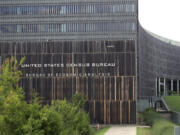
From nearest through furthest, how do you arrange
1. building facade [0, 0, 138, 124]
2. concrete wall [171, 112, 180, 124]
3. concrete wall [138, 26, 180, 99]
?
building facade [0, 0, 138, 124], concrete wall [171, 112, 180, 124], concrete wall [138, 26, 180, 99]

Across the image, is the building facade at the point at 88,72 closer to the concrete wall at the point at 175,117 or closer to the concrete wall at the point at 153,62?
the concrete wall at the point at 175,117

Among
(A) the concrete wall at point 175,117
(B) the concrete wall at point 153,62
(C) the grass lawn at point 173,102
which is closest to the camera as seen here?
(A) the concrete wall at point 175,117

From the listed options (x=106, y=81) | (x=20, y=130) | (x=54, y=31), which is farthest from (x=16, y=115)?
(x=54, y=31)

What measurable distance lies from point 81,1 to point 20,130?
78.3 m

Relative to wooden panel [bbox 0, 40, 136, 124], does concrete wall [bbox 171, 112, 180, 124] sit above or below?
below

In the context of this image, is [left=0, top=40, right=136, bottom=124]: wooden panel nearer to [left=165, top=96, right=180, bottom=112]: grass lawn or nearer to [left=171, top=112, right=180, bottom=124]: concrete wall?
[left=171, top=112, right=180, bottom=124]: concrete wall

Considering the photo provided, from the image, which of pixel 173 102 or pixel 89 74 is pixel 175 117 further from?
pixel 173 102

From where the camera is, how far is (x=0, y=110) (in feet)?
85.5

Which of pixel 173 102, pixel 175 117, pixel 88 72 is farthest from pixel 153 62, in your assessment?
pixel 88 72

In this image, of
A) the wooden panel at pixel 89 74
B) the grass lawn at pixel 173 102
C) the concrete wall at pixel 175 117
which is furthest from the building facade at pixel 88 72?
the grass lawn at pixel 173 102

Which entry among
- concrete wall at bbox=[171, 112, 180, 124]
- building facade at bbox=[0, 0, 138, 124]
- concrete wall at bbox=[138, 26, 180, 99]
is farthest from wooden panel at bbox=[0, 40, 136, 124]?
concrete wall at bbox=[138, 26, 180, 99]

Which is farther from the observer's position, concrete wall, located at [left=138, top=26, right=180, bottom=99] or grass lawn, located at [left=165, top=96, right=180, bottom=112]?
concrete wall, located at [left=138, top=26, right=180, bottom=99]

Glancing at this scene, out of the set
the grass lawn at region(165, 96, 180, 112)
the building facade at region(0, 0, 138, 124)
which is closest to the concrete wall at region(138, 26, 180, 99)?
the grass lawn at region(165, 96, 180, 112)

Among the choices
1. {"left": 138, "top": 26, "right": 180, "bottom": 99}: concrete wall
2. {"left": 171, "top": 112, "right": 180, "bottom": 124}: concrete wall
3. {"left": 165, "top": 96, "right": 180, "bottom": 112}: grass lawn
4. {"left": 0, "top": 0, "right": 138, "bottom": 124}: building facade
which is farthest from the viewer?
{"left": 138, "top": 26, "right": 180, "bottom": 99}: concrete wall
